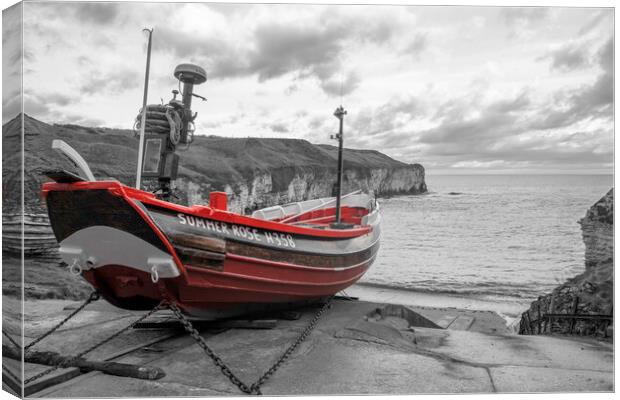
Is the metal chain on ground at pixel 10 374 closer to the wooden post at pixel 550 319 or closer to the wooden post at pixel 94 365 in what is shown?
the wooden post at pixel 94 365

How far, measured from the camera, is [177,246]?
18.5 ft

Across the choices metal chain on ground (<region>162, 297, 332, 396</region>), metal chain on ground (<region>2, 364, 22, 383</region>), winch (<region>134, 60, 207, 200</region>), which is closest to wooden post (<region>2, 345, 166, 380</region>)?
metal chain on ground (<region>2, 364, 22, 383</region>)

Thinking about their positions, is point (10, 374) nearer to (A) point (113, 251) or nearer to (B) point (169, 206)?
(A) point (113, 251)

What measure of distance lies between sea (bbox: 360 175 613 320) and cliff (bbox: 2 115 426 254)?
93.8 inches

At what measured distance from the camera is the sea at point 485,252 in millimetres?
16234

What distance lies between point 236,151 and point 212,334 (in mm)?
14735

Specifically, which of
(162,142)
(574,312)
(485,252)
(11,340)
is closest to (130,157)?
(162,142)

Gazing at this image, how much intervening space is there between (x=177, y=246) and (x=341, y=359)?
231 centimetres

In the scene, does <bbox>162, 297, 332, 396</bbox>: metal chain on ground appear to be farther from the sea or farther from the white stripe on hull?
the sea

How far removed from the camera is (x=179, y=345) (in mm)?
6305

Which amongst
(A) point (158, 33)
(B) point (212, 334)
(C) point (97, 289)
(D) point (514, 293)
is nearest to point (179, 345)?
(B) point (212, 334)

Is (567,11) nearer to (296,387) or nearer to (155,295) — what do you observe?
(296,387)

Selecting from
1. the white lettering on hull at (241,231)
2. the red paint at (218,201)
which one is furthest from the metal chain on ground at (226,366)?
the red paint at (218,201)

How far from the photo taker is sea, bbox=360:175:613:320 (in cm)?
1623
